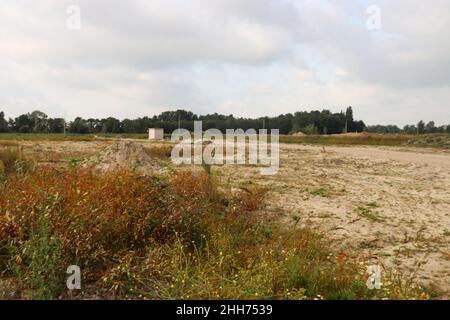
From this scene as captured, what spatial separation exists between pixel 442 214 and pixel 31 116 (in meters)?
91.1

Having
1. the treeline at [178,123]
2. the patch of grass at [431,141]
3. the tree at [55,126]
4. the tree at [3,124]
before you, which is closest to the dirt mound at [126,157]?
the patch of grass at [431,141]

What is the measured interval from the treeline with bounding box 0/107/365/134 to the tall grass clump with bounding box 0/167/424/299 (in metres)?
69.6

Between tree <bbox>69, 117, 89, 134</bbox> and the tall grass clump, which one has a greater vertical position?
tree <bbox>69, 117, 89, 134</bbox>

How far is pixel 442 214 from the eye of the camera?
725 centimetres

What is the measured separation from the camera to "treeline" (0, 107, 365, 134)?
77062 millimetres

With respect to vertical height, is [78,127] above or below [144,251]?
above

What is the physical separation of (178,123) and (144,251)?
258ft

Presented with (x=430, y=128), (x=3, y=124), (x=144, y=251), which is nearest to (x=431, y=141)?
(x=144, y=251)

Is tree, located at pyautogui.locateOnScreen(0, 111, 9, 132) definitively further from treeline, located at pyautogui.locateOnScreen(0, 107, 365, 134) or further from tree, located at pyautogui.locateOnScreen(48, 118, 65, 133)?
tree, located at pyautogui.locateOnScreen(48, 118, 65, 133)

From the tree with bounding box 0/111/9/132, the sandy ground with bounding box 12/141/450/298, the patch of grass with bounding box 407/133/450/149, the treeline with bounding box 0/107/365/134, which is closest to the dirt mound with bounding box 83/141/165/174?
the sandy ground with bounding box 12/141/450/298

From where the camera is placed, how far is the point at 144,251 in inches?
163

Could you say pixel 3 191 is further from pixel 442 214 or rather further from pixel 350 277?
pixel 442 214

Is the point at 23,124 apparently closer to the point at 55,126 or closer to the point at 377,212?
the point at 55,126

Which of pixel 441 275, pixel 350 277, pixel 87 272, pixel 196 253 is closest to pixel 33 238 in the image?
pixel 87 272
